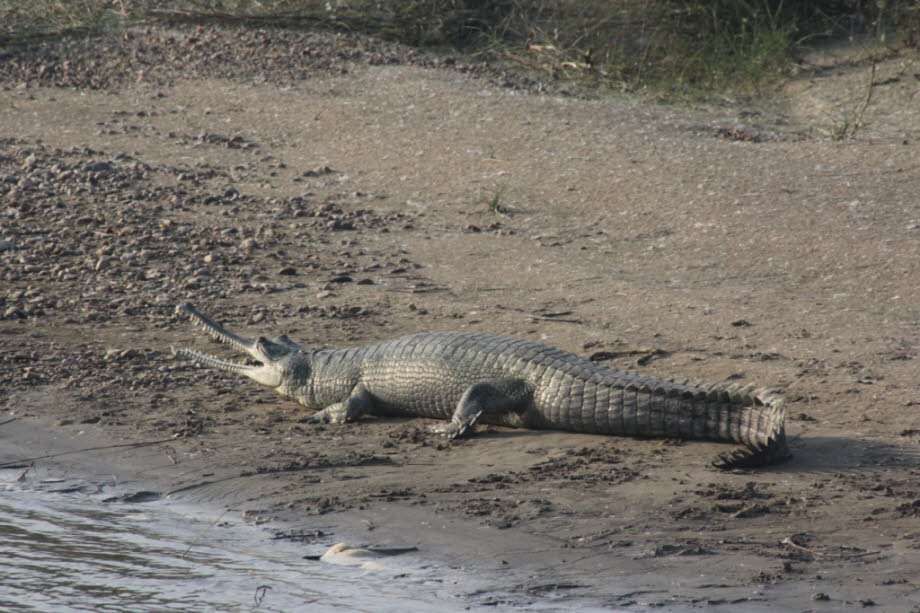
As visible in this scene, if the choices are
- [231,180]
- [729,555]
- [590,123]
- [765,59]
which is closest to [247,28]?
[231,180]

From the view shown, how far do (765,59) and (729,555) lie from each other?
7449 millimetres

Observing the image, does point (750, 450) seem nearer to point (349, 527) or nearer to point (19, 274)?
point (349, 527)

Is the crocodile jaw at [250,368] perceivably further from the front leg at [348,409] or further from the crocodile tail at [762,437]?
the crocodile tail at [762,437]

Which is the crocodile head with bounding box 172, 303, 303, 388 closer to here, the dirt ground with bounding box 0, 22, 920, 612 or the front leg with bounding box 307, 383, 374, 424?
the dirt ground with bounding box 0, 22, 920, 612

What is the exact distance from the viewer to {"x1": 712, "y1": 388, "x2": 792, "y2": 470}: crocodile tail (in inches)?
169

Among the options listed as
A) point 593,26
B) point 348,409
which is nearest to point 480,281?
point 348,409

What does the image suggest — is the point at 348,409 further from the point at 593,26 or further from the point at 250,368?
the point at 593,26

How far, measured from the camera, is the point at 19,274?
7.12 meters

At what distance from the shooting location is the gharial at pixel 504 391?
14.8 ft

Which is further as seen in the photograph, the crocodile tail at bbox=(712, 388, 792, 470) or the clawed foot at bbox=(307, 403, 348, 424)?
the clawed foot at bbox=(307, 403, 348, 424)

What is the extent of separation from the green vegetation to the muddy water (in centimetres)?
698

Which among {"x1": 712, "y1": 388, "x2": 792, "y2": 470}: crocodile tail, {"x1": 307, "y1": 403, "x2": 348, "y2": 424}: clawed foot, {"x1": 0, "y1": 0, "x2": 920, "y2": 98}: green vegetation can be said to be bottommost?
{"x1": 307, "y1": 403, "x2": 348, "y2": 424}: clawed foot

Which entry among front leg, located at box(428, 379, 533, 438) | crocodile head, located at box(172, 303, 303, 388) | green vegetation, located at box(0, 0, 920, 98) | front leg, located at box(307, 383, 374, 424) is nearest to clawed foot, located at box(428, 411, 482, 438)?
front leg, located at box(428, 379, 533, 438)

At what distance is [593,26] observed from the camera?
35.9ft
